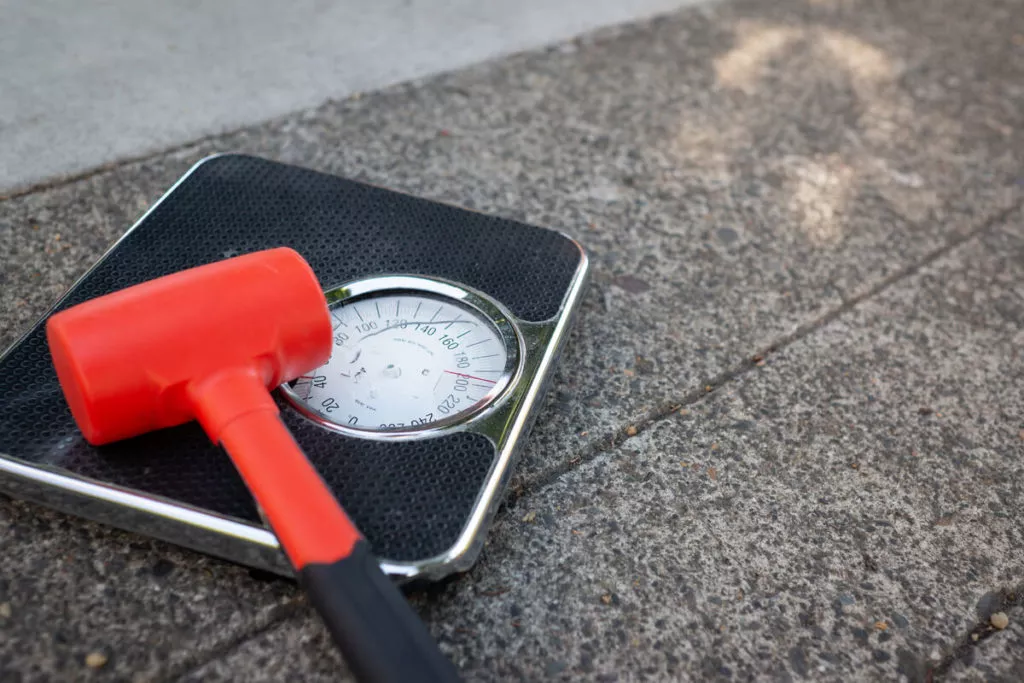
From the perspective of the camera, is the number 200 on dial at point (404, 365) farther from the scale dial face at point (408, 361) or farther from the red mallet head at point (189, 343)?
the red mallet head at point (189, 343)

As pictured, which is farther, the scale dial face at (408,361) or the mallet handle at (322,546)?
the scale dial face at (408,361)

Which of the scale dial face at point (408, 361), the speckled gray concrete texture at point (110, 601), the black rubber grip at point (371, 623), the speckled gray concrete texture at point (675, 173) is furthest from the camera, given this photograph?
the speckled gray concrete texture at point (675, 173)

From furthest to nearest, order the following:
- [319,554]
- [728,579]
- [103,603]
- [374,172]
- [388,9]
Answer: [388,9] < [374,172] < [728,579] < [103,603] < [319,554]

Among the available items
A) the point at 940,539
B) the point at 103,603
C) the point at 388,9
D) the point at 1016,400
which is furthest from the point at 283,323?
the point at 388,9

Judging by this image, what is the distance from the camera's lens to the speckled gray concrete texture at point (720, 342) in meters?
1.05

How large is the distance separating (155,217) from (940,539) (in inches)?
48.4

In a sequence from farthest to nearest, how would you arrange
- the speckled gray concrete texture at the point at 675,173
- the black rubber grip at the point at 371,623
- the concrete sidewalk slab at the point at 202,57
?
the concrete sidewalk slab at the point at 202,57 < the speckled gray concrete texture at the point at 675,173 < the black rubber grip at the point at 371,623

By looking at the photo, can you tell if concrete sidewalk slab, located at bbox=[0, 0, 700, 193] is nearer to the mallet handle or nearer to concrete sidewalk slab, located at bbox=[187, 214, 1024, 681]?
the mallet handle

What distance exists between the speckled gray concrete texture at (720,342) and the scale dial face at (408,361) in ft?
0.43

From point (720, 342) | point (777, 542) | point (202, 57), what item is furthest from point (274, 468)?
point (202, 57)

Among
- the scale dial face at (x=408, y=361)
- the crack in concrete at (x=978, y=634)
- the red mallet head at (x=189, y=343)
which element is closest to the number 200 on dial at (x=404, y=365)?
the scale dial face at (x=408, y=361)

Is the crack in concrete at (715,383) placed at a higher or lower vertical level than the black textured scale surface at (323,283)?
lower

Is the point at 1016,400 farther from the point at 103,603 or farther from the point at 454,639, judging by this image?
the point at 103,603

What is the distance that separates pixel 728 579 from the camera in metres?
1.12
